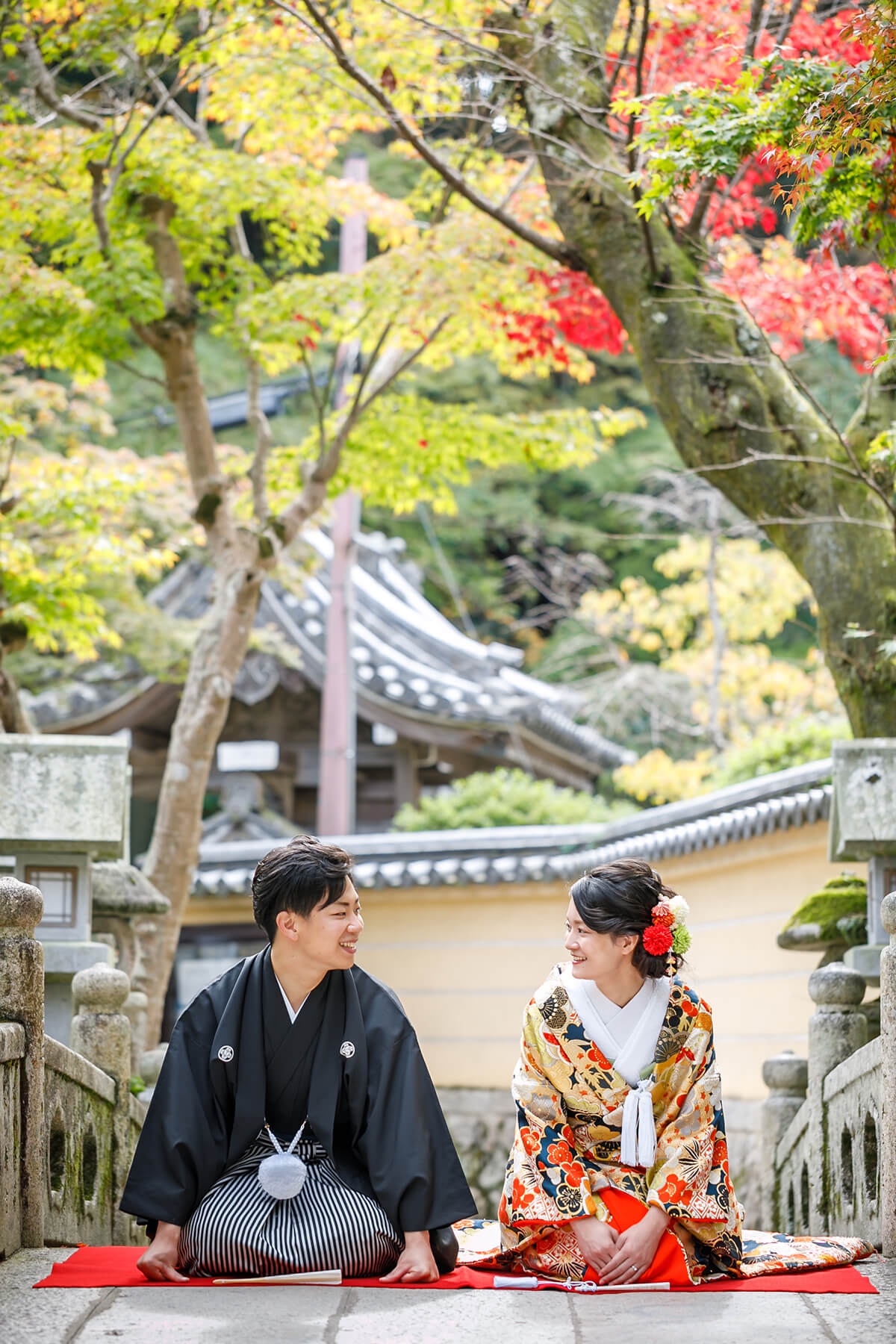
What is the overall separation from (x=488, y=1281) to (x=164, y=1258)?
2.69 ft

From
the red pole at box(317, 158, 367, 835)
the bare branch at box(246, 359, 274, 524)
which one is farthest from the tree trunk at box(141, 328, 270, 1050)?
the red pole at box(317, 158, 367, 835)

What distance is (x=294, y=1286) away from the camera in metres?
3.41

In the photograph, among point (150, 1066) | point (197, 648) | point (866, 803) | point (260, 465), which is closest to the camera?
point (866, 803)

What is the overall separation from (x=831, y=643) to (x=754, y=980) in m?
4.55

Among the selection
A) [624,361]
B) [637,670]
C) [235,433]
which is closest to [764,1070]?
[637,670]

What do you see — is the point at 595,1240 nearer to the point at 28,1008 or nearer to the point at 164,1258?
the point at 164,1258

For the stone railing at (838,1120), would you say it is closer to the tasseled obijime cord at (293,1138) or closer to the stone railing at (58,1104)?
the tasseled obijime cord at (293,1138)

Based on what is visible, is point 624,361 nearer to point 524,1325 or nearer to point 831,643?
point 831,643

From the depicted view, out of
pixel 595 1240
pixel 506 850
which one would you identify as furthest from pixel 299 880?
pixel 506 850

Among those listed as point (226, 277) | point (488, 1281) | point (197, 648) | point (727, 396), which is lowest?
point (488, 1281)

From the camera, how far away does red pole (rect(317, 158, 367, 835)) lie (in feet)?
39.8

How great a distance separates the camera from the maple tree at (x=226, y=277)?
756 centimetres

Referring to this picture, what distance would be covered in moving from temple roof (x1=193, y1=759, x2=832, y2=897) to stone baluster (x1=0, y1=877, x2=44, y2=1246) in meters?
6.51

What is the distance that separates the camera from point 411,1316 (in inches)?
124
